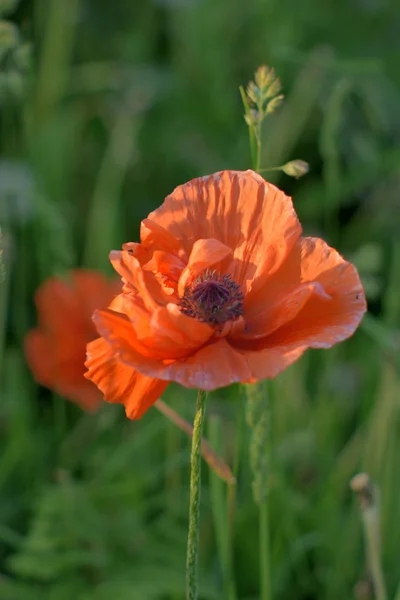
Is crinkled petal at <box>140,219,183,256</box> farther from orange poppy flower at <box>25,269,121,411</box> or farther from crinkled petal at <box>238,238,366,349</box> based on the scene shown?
orange poppy flower at <box>25,269,121,411</box>

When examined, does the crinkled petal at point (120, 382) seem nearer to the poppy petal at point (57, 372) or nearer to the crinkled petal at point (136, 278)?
the crinkled petal at point (136, 278)

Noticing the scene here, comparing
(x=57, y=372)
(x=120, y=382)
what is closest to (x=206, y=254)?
(x=120, y=382)

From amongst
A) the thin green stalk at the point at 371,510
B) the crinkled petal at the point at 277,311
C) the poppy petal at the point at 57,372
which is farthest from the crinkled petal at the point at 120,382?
the poppy petal at the point at 57,372

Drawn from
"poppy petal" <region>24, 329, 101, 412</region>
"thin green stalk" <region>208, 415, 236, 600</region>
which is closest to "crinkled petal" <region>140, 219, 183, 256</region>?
"thin green stalk" <region>208, 415, 236, 600</region>

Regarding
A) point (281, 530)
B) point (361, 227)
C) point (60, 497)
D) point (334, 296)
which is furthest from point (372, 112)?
point (334, 296)

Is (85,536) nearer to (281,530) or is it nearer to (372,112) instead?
(281,530)

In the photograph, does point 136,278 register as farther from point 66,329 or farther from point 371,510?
point 66,329
